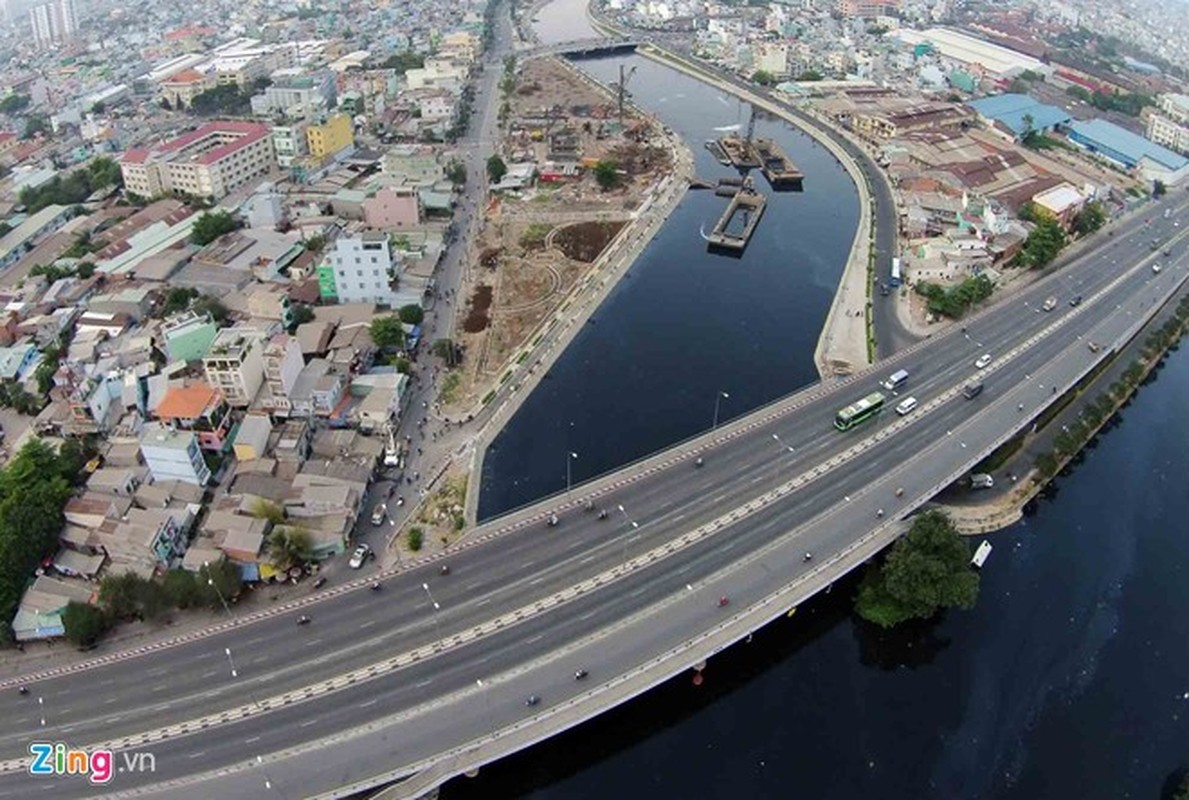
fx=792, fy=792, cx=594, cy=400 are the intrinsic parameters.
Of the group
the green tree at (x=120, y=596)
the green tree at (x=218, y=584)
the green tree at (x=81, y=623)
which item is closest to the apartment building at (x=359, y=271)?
the green tree at (x=218, y=584)

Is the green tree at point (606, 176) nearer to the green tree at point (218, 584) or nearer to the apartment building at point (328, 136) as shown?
the apartment building at point (328, 136)

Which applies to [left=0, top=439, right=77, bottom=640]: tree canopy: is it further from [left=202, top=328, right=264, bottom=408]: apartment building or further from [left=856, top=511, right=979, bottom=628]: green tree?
[left=856, top=511, right=979, bottom=628]: green tree

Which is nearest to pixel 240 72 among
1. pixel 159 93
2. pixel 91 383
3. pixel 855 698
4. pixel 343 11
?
pixel 159 93

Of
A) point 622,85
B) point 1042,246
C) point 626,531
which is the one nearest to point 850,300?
point 1042,246

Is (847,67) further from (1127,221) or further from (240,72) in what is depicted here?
(240,72)

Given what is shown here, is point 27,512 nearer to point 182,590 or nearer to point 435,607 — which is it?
point 182,590

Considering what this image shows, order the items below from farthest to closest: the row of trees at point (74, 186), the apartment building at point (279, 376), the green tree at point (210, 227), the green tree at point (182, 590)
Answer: the row of trees at point (74, 186) → the green tree at point (210, 227) → the apartment building at point (279, 376) → the green tree at point (182, 590)
